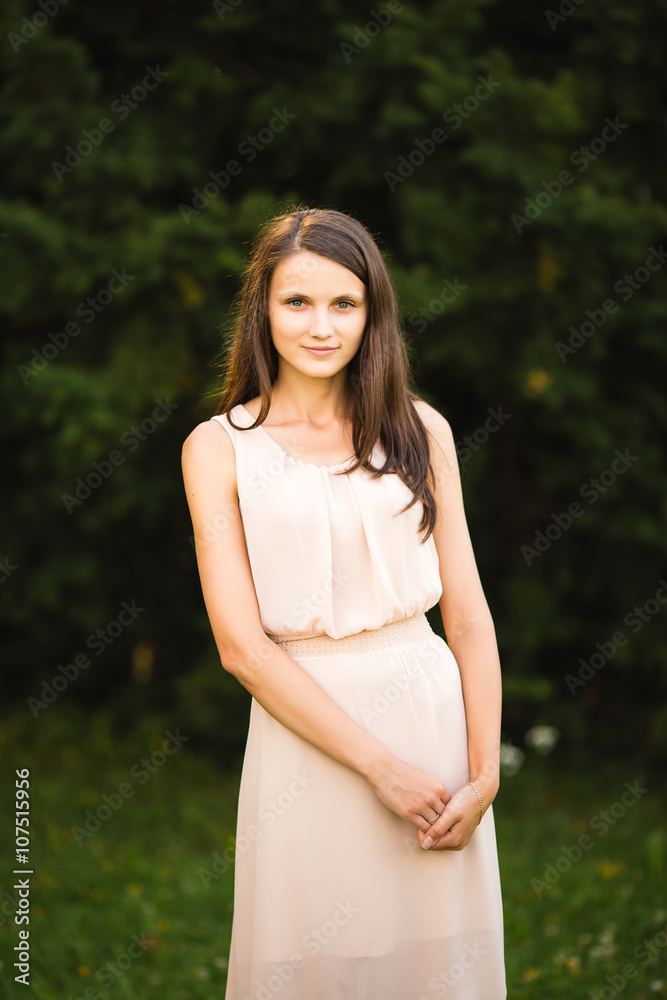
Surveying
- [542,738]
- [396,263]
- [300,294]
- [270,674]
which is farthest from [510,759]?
[300,294]

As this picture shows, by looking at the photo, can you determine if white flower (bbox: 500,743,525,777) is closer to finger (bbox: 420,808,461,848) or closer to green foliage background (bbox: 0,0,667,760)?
green foliage background (bbox: 0,0,667,760)

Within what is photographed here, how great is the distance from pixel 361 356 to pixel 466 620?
0.68 meters

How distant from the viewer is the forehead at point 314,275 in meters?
1.98

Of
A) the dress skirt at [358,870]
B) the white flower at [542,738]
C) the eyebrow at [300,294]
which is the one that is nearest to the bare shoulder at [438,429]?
the eyebrow at [300,294]

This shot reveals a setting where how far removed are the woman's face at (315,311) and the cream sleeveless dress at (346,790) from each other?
0.21 metres

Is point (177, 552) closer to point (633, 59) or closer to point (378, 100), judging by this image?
point (378, 100)

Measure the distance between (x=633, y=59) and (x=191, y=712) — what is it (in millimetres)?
3764

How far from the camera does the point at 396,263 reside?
170 inches

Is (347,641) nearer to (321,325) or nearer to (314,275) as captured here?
(321,325)

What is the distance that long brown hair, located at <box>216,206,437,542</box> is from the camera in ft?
6.66

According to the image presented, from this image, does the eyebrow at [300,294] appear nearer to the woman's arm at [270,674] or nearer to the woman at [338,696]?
the woman at [338,696]

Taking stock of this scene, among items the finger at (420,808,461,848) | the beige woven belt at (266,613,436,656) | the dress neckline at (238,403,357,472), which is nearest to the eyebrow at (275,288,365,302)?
the dress neckline at (238,403,357,472)

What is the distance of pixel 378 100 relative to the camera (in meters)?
4.01

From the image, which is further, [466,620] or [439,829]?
[466,620]
